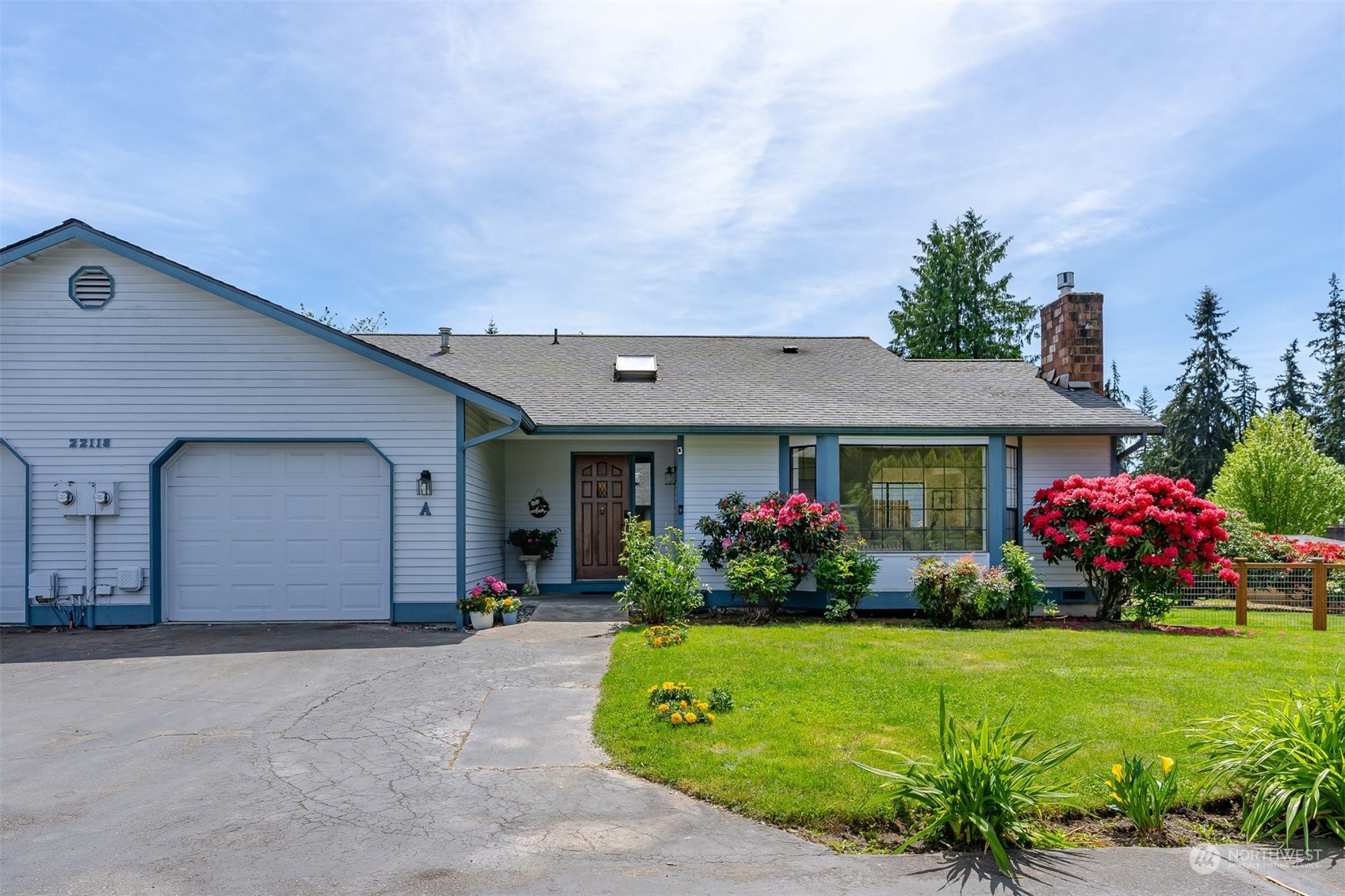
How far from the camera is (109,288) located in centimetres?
955

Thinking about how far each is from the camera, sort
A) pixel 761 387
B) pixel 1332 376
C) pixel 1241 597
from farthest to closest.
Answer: pixel 1332 376
pixel 761 387
pixel 1241 597

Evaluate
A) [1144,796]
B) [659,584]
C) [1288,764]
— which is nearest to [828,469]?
[659,584]

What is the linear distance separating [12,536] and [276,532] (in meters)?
3.04

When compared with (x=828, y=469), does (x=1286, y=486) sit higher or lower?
lower

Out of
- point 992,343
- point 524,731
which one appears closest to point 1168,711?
point 524,731

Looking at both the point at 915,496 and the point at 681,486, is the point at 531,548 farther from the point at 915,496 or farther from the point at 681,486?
the point at 915,496

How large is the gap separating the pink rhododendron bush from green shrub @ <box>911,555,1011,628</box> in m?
1.16

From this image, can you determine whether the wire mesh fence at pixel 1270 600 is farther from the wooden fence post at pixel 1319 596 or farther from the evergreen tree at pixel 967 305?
the evergreen tree at pixel 967 305

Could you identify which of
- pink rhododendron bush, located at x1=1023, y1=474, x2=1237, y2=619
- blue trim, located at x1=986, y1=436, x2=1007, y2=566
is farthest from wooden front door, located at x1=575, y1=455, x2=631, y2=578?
pink rhododendron bush, located at x1=1023, y1=474, x2=1237, y2=619

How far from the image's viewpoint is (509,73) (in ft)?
33.1

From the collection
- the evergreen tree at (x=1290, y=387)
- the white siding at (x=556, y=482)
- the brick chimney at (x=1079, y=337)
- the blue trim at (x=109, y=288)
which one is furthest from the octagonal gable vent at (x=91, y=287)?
the evergreen tree at (x=1290, y=387)

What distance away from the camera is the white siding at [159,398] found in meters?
9.52

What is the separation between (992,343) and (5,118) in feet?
89.9

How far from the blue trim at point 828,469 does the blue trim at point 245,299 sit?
421 cm
